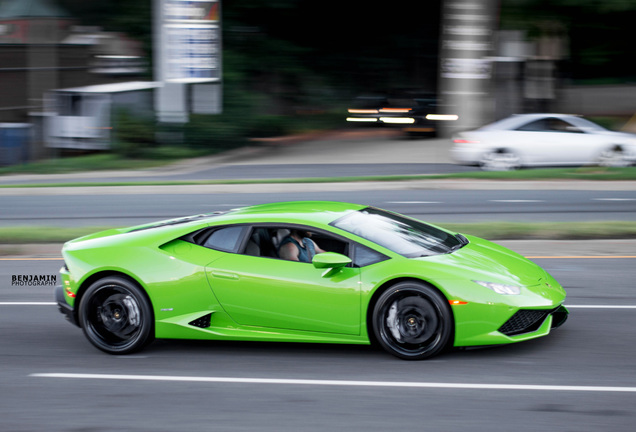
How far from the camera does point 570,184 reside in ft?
58.4

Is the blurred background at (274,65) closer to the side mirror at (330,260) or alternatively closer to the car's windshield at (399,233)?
the car's windshield at (399,233)

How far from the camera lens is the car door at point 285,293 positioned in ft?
20.2

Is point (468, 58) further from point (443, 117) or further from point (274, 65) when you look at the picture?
point (274, 65)

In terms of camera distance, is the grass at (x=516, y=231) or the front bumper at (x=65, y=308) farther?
the grass at (x=516, y=231)

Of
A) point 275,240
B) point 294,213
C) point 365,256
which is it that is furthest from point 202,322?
point 365,256

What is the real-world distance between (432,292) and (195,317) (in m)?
1.89

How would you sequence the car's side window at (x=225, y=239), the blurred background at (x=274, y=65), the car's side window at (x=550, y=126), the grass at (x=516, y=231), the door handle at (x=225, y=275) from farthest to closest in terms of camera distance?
the blurred background at (x=274, y=65), the car's side window at (x=550, y=126), the grass at (x=516, y=231), the car's side window at (x=225, y=239), the door handle at (x=225, y=275)

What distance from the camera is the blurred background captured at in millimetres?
25703

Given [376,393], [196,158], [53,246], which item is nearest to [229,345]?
[376,393]

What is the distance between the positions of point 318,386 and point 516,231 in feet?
21.5

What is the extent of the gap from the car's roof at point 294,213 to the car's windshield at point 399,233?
0.11 meters

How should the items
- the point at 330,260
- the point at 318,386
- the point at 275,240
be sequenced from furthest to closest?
the point at 275,240 → the point at 330,260 → the point at 318,386

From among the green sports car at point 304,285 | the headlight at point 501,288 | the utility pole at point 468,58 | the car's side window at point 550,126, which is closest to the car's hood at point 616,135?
the car's side window at point 550,126

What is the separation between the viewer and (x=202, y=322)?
6.46 metres
